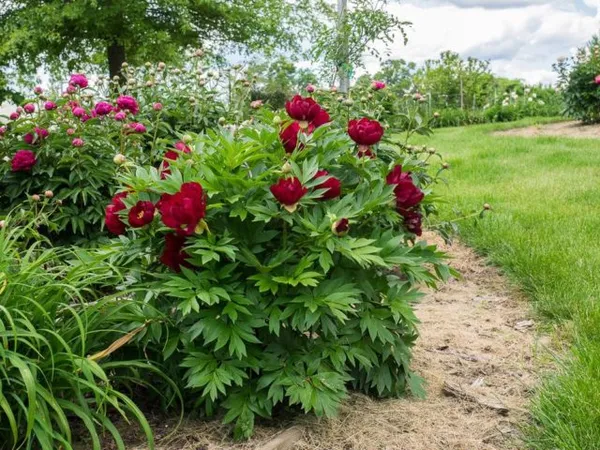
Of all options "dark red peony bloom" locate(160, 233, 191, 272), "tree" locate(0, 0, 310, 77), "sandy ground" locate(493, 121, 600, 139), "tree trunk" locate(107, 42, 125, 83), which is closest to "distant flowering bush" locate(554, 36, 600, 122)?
"sandy ground" locate(493, 121, 600, 139)

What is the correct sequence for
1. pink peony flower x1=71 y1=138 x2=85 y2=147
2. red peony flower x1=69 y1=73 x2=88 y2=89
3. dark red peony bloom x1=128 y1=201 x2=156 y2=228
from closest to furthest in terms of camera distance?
dark red peony bloom x1=128 y1=201 x2=156 y2=228 → pink peony flower x1=71 y1=138 x2=85 y2=147 → red peony flower x1=69 y1=73 x2=88 y2=89

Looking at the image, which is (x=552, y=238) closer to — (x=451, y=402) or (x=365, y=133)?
(x=451, y=402)

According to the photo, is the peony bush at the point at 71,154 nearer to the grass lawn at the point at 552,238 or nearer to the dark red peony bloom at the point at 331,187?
the dark red peony bloom at the point at 331,187

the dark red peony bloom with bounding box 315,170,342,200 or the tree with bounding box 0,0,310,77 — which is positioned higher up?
the tree with bounding box 0,0,310,77

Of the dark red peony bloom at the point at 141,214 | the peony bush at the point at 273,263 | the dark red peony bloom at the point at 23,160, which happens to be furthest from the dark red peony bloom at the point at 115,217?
the dark red peony bloom at the point at 23,160

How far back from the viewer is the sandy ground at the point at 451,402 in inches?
86.1

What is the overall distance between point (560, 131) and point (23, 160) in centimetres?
983

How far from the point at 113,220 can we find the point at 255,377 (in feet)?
2.35

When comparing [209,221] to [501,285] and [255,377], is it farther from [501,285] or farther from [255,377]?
[501,285]

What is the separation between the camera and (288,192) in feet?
6.68

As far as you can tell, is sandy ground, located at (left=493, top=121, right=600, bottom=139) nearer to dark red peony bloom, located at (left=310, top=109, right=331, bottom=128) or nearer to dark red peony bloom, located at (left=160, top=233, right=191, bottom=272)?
dark red peony bloom, located at (left=310, top=109, right=331, bottom=128)

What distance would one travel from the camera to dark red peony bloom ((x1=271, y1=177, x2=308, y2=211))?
2.04 metres

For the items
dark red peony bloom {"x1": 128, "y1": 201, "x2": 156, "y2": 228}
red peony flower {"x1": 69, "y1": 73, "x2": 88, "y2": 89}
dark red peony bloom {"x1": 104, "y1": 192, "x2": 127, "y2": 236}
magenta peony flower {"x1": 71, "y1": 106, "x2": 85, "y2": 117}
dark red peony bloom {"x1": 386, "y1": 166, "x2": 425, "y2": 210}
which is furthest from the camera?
red peony flower {"x1": 69, "y1": 73, "x2": 88, "y2": 89}

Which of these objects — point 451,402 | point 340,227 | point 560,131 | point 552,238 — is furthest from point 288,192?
point 560,131
